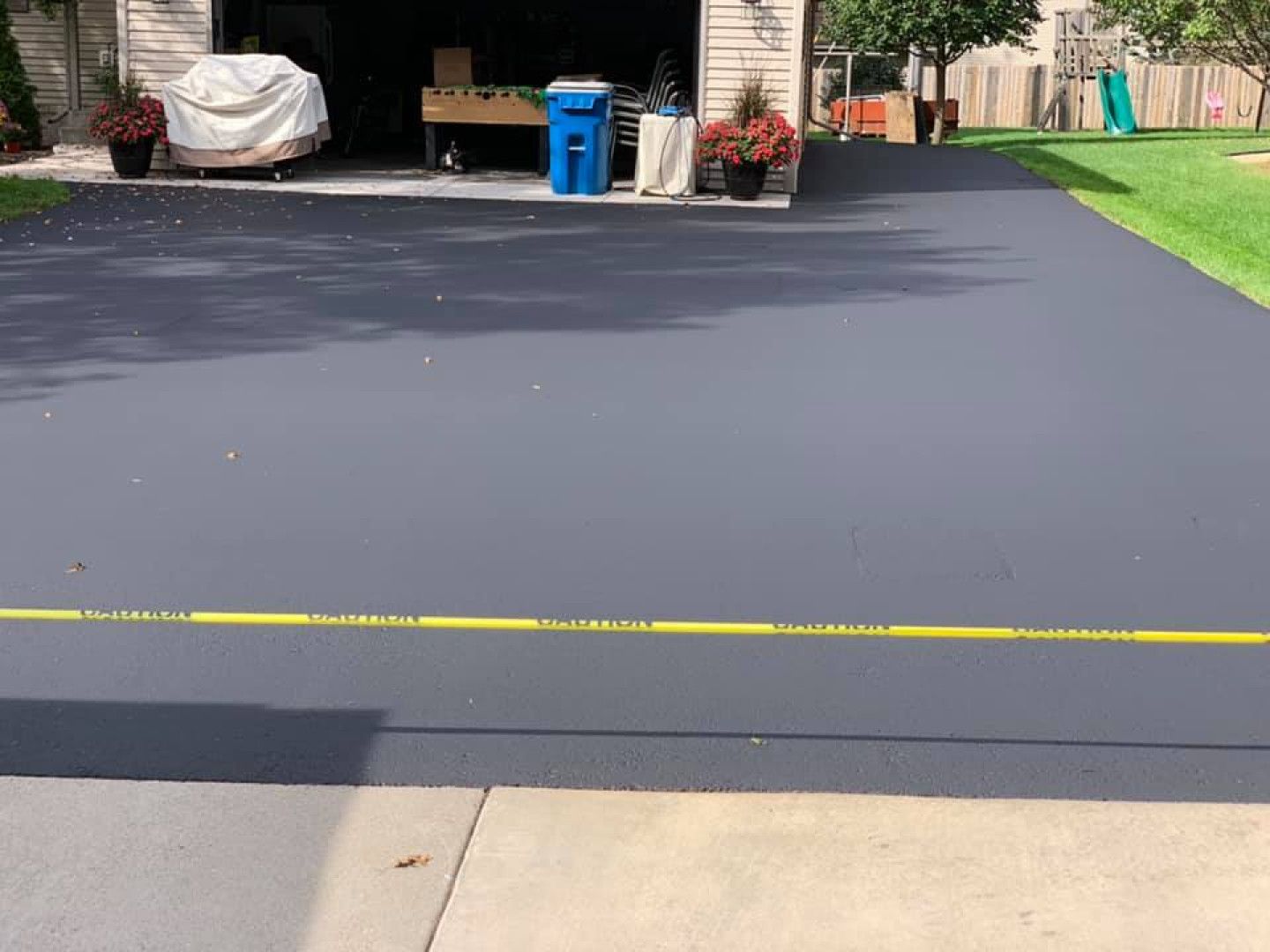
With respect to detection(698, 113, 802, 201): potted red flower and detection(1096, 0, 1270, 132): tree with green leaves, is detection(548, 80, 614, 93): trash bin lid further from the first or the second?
detection(1096, 0, 1270, 132): tree with green leaves

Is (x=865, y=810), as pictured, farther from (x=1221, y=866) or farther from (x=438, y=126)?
(x=438, y=126)

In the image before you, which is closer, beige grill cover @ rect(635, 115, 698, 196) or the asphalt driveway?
the asphalt driveway

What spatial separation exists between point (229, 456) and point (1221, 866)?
493 cm

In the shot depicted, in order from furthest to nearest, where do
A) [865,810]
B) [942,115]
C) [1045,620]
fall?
[942,115], [1045,620], [865,810]

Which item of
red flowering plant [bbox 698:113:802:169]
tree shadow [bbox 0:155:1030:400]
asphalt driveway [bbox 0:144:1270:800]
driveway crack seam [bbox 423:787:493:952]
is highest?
red flowering plant [bbox 698:113:802:169]

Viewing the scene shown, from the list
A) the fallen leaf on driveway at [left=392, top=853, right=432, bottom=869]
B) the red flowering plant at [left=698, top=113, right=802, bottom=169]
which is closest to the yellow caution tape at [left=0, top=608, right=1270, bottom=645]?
the fallen leaf on driveway at [left=392, top=853, right=432, bottom=869]

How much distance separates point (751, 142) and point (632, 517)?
12997 mm

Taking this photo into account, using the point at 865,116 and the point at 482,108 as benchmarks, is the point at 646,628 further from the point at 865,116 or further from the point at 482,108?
the point at 865,116

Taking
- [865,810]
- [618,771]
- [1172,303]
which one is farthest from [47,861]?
[1172,303]

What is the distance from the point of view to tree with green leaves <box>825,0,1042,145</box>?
33625 mm

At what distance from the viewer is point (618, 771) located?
4.50 m

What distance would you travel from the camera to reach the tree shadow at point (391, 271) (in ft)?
35.2

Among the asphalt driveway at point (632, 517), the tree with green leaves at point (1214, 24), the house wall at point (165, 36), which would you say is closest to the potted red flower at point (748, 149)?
the asphalt driveway at point (632, 517)

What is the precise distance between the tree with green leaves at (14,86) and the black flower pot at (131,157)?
3.59m
